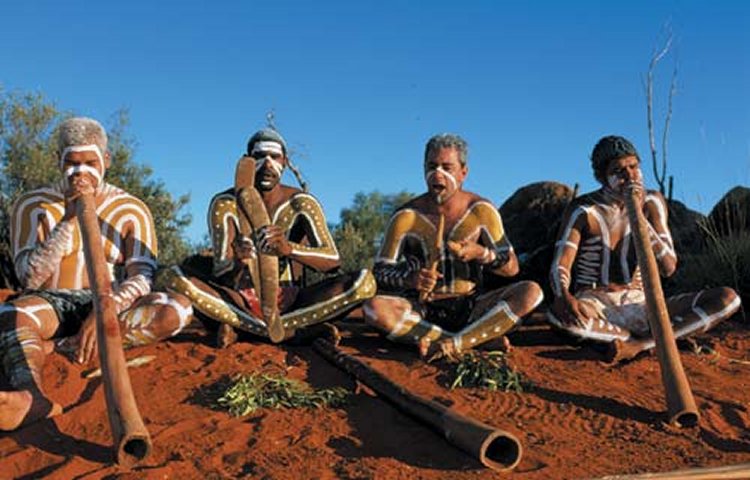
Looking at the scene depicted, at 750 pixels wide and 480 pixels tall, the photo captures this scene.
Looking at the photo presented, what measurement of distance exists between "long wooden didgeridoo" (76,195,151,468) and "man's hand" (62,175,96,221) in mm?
355

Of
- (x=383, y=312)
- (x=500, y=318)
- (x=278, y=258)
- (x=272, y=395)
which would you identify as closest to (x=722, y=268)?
(x=500, y=318)

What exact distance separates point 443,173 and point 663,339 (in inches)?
67.8

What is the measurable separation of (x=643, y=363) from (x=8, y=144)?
894cm

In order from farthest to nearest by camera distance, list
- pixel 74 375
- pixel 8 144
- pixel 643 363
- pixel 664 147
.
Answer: pixel 8 144 < pixel 664 147 < pixel 643 363 < pixel 74 375

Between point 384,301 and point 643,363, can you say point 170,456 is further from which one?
point 643,363

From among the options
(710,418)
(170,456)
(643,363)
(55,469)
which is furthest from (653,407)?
(55,469)

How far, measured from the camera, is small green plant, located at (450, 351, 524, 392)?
3721mm

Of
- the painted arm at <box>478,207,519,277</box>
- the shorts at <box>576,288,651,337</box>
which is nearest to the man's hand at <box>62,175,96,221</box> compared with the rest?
the painted arm at <box>478,207,519,277</box>

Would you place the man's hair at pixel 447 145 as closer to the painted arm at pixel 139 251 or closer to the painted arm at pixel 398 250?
the painted arm at pixel 398 250

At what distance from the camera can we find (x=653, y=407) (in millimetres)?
3539

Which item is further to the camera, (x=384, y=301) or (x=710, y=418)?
(x=384, y=301)

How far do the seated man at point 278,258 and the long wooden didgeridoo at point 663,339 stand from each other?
1619 millimetres

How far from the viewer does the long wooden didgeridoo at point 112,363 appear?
2783 mm

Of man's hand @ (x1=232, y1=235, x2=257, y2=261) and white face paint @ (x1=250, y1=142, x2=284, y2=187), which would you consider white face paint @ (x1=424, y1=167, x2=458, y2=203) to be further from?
man's hand @ (x1=232, y1=235, x2=257, y2=261)
